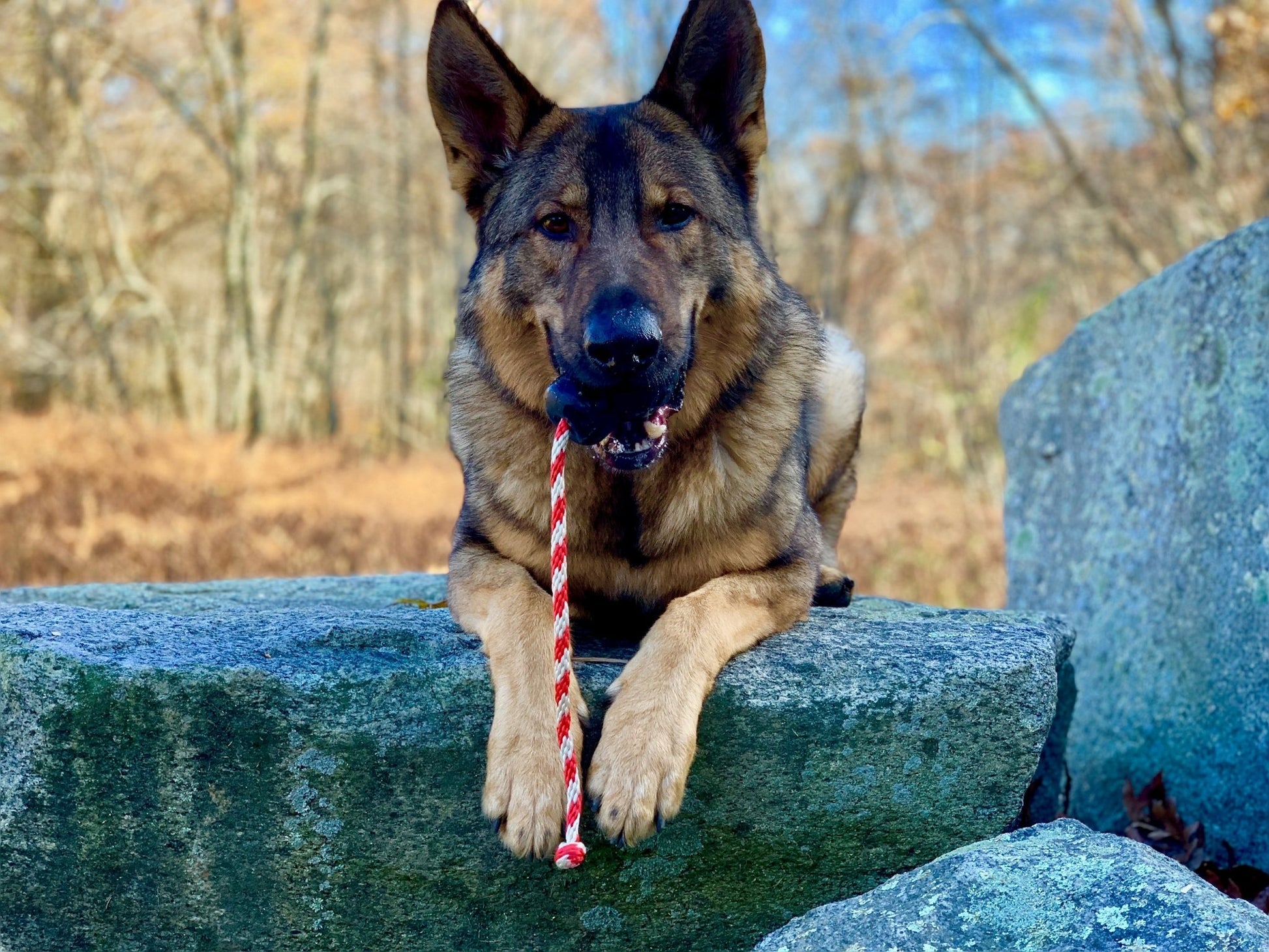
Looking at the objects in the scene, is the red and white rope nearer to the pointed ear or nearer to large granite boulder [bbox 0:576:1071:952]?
large granite boulder [bbox 0:576:1071:952]

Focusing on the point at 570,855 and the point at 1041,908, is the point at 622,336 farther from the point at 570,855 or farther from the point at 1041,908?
the point at 1041,908

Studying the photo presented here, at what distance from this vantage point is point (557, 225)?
9.85 feet

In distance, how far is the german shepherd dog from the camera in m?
2.63

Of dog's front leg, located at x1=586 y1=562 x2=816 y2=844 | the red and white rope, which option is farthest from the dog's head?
dog's front leg, located at x1=586 y1=562 x2=816 y2=844

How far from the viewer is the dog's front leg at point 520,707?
226cm

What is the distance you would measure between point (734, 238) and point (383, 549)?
6.07m

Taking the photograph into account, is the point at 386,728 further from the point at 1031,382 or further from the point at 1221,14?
the point at 1221,14

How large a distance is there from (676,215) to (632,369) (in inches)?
27.5

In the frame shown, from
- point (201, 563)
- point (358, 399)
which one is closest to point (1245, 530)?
point (201, 563)

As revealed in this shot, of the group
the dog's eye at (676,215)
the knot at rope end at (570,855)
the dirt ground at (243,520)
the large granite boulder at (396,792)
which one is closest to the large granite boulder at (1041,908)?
the large granite boulder at (396,792)

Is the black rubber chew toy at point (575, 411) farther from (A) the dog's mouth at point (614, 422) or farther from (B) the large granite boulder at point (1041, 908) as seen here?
(B) the large granite boulder at point (1041, 908)

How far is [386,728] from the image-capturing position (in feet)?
8.42

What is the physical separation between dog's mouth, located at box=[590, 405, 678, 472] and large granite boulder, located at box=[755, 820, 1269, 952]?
1144 millimetres

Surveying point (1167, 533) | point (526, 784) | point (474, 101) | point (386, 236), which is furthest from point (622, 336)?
point (386, 236)
